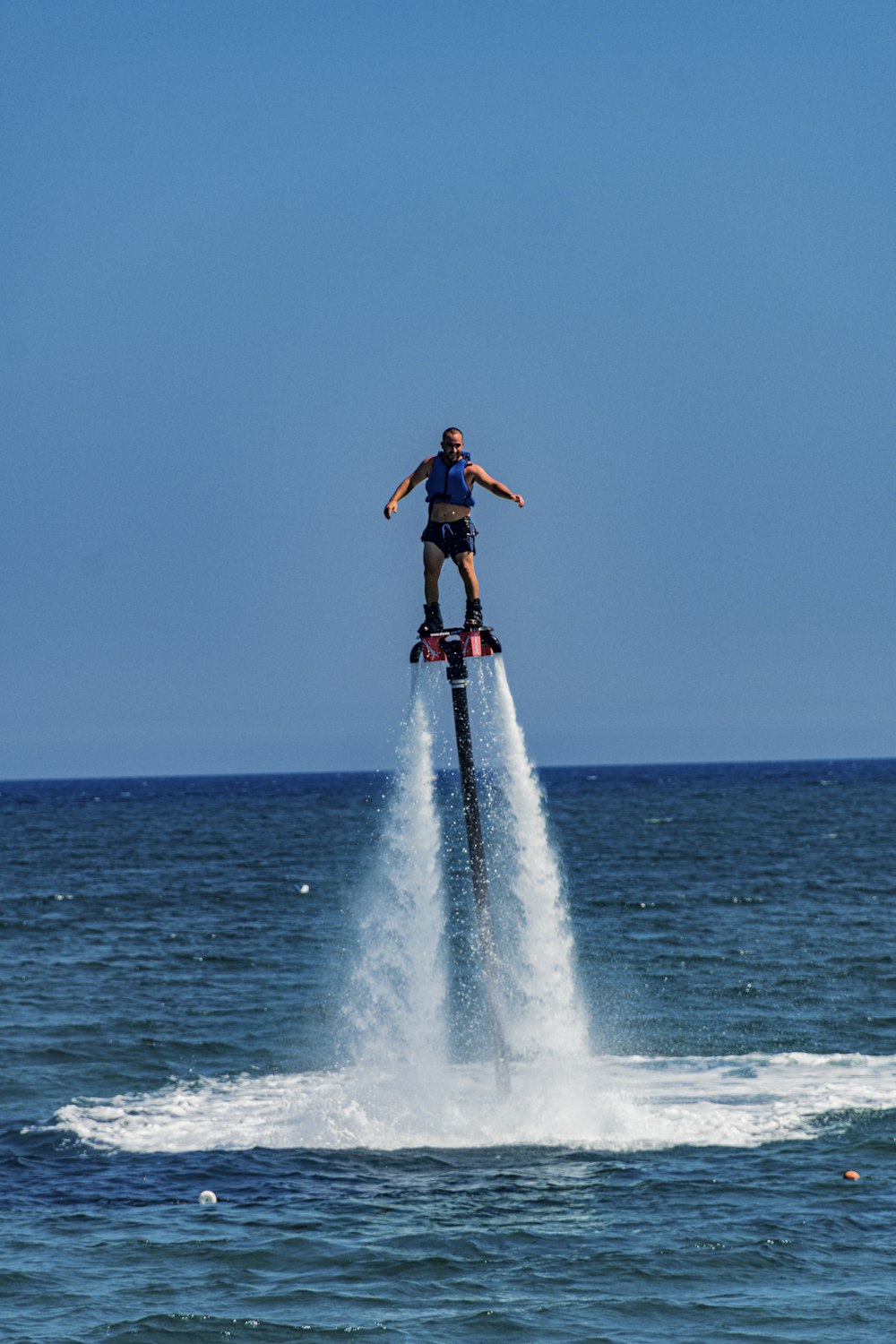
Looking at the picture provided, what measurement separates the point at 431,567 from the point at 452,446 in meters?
1.74

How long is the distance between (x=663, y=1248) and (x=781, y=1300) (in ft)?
7.03

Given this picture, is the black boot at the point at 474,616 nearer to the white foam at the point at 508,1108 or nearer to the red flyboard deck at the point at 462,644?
the red flyboard deck at the point at 462,644

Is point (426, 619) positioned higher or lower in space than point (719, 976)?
higher

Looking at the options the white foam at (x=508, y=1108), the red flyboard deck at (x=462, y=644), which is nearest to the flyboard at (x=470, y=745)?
the red flyboard deck at (x=462, y=644)

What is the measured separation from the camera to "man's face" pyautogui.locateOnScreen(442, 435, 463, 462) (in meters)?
21.4

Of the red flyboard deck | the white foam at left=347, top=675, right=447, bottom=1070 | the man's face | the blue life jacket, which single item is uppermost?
the man's face

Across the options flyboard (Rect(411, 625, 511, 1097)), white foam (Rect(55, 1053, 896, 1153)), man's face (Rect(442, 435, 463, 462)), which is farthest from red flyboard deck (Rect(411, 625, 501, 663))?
white foam (Rect(55, 1053, 896, 1153))

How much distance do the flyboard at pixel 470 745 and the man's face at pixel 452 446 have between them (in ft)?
8.04

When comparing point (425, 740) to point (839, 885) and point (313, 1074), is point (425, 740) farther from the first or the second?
point (839, 885)

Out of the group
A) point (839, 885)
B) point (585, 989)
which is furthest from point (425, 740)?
point (839, 885)

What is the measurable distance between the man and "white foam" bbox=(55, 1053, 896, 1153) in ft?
29.8

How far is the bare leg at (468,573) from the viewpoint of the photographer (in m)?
21.9

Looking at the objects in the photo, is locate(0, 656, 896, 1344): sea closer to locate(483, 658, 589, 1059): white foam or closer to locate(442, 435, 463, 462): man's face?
locate(483, 658, 589, 1059): white foam

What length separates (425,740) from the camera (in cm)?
2462
